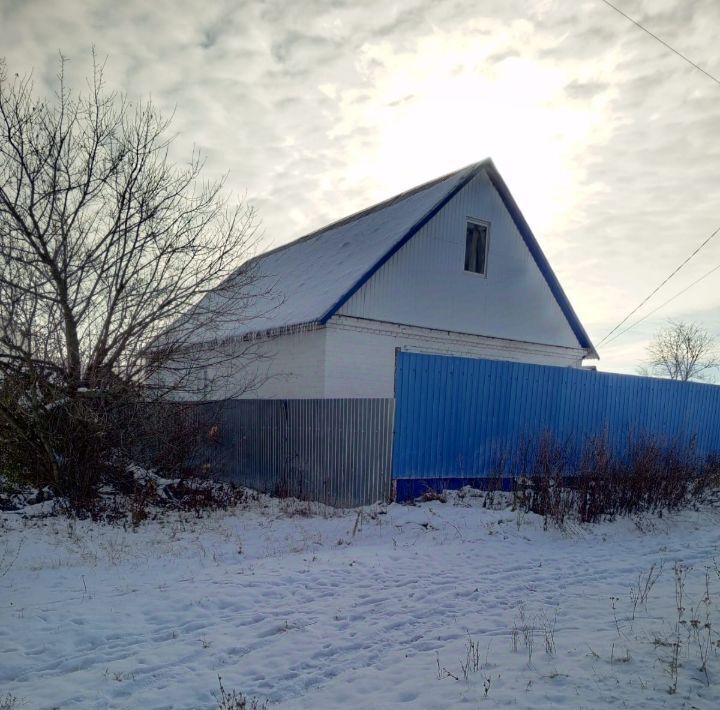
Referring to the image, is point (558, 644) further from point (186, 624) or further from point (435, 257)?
point (435, 257)

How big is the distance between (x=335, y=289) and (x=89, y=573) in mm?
8061

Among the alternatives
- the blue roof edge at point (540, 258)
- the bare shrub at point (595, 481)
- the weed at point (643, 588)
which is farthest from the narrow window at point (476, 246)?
the weed at point (643, 588)

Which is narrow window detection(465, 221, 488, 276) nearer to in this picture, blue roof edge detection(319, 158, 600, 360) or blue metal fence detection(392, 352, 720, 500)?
blue roof edge detection(319, 158, 600, 360)

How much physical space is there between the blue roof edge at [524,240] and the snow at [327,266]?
0.09 m

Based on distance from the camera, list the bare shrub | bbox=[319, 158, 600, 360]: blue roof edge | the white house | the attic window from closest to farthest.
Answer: the bare shrub → bbox=[319, 158, 600, 360]: blue roof edge → the white house → the attic window

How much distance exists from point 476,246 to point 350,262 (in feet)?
10.9

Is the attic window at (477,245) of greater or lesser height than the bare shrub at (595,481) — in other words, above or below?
above

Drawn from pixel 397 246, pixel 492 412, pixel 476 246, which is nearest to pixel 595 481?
pixel 492 412

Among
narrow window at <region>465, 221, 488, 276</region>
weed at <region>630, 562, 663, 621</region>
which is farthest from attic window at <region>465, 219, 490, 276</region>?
weed at <region>630, 562, 663, 621</region>

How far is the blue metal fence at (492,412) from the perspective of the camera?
874 centimetres

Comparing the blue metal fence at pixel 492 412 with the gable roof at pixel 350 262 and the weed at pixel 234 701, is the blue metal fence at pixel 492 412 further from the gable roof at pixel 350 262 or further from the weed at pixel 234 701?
the weed at pixel 234 701

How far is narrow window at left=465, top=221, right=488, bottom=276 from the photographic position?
14406 millimetres

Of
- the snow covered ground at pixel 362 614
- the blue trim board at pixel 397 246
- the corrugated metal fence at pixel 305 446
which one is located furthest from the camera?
the blue trim board at pixel 397 246

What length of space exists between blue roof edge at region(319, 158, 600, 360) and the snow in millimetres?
95
